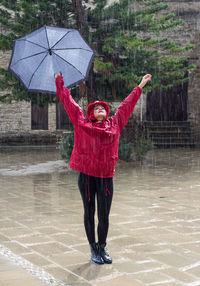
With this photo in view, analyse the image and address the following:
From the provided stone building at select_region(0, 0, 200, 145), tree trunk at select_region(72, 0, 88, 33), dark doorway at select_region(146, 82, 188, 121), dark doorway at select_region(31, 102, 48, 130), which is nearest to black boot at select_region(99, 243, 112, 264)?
tree trunk at select_region(72, 0, 88, 33)

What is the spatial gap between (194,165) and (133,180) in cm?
336

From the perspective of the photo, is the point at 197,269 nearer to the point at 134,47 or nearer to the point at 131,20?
the point at 134,47

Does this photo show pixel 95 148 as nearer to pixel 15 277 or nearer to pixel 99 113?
pixel 99 113

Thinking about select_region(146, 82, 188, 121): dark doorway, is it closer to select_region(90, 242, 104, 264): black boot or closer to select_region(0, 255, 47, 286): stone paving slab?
select_region(90, 242, 104, 264): black boot

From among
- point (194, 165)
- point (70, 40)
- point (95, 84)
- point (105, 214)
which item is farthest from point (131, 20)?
point (105, 214)

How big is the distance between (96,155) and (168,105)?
1615 cm

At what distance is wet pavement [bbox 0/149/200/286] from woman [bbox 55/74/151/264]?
1.28 ft

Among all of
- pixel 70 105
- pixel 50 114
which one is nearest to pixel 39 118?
pixel 50 114

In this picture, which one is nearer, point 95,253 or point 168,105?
point 95,253

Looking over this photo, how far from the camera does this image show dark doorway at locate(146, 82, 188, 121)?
A: 64.1 feet

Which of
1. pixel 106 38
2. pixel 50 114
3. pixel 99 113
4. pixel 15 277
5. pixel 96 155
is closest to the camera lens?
pixel 15 277

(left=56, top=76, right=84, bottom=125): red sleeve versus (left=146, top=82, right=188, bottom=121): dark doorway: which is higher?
(left=146, top=82, right=188, bottom=121): dark doorway

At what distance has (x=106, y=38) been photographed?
11.2 metres

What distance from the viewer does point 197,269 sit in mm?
4051
